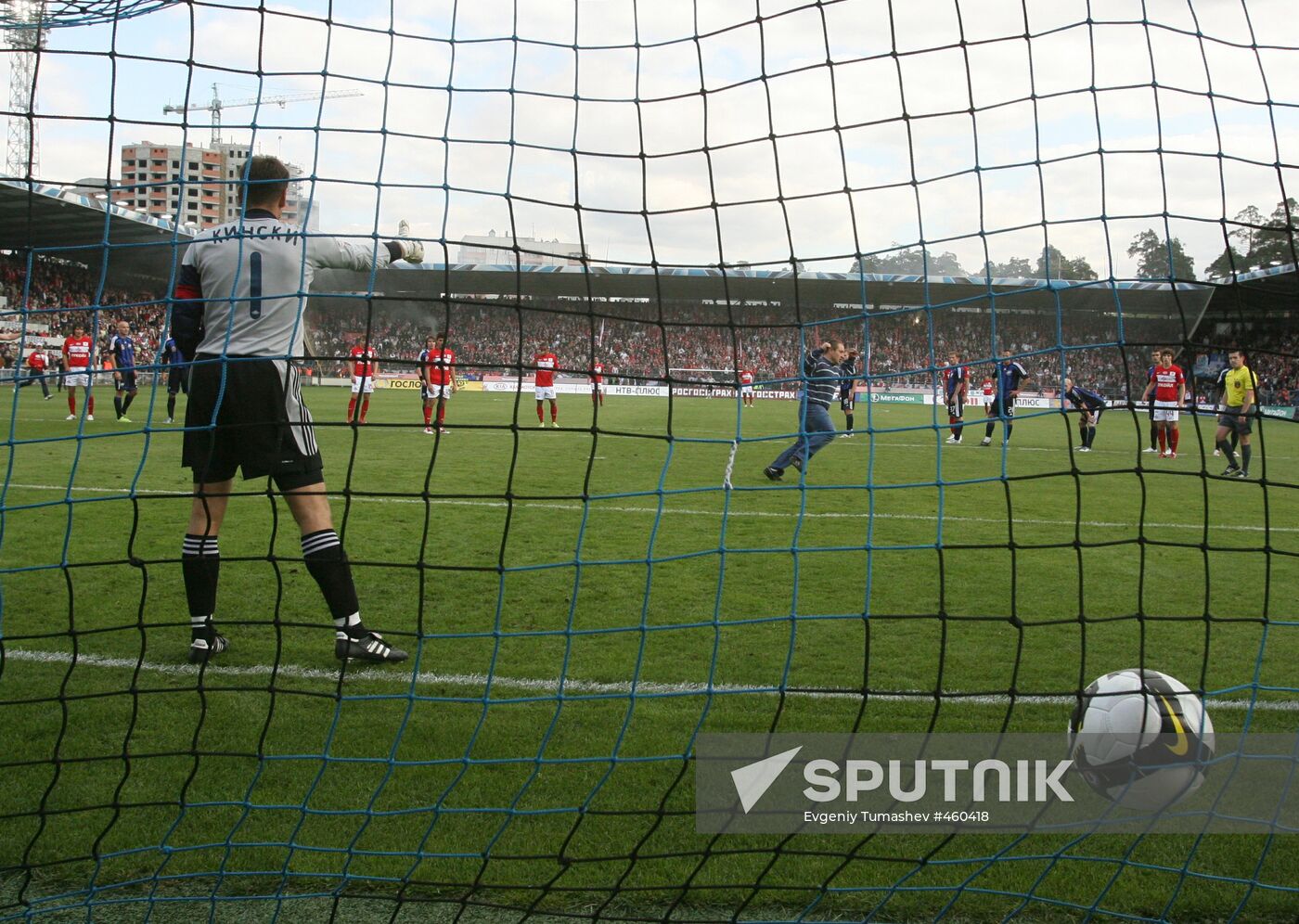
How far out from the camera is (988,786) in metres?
3.16

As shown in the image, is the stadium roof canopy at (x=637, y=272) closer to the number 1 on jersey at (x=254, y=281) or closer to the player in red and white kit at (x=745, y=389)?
the number 1 on jersey at (x=254, y=281)

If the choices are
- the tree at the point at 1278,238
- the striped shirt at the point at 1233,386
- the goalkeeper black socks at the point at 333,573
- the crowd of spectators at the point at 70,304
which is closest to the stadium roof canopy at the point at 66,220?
the goalkeeper black socks at the point at 333,573

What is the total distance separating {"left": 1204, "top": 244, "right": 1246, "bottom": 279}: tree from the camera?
332 cm

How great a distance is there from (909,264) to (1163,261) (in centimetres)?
84

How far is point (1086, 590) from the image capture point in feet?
19.2

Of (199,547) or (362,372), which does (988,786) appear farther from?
(199,547)

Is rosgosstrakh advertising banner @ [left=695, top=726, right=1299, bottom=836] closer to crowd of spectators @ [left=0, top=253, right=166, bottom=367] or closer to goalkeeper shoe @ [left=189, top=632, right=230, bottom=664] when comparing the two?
goalkeeper shoe @ [left=189, top=632, right=230, bottom=664]

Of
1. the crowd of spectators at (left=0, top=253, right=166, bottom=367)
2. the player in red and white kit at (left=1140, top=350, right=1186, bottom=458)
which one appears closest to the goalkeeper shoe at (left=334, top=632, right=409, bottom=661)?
the crowd of spectators at (left=0, top=253, right=166, bottom=367)

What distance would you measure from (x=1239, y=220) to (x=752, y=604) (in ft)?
9.21

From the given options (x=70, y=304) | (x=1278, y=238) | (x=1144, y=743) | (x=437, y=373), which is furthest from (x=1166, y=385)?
(x=70, y=304)

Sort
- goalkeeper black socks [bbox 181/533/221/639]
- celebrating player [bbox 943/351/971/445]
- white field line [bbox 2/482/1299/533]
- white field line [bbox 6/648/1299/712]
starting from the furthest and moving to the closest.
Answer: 1. celebrating player [bbox 943/351/971/445]
2. white field line [bbox 2/482/1299/533]
3. goalkeeper black socks [bbox 181/533/221/639]
4. white field line [bbox 6/648/1299/712]

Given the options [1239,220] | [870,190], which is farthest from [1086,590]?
[870,190]

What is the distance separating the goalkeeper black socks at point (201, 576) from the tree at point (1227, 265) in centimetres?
379

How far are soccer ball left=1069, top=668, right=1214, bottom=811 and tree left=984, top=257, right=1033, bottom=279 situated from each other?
135 cm
